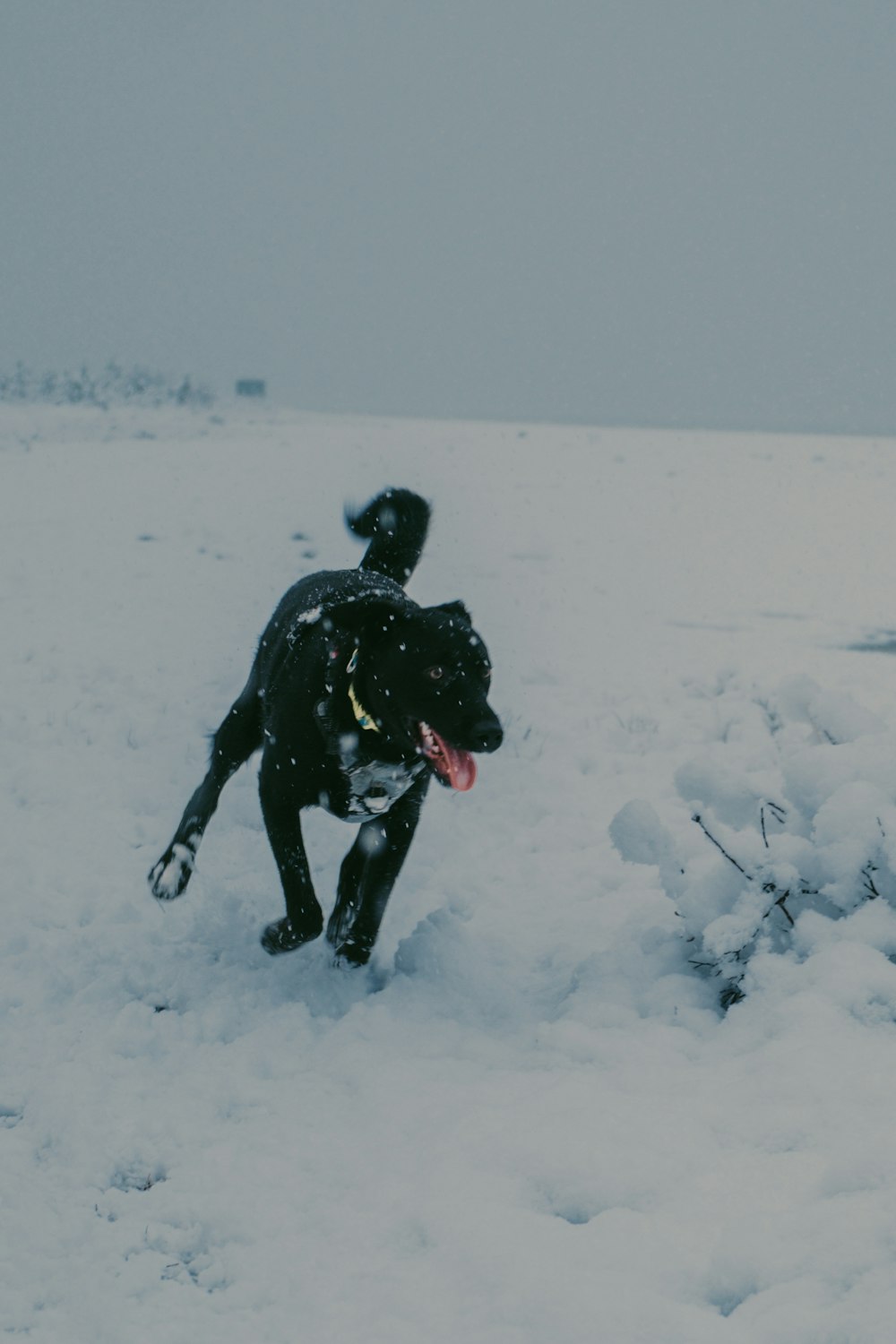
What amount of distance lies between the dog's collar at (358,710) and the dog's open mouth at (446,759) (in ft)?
0.51

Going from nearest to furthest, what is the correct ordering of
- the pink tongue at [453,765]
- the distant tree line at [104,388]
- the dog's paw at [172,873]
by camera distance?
the pink tongue at [453,765], the dog's paw at [172,873], the distant tree line at [104,388]

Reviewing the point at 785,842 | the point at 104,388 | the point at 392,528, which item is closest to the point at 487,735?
the point at 785,842

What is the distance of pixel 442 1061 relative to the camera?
3002 millimetres

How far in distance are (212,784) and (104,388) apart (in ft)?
94.9

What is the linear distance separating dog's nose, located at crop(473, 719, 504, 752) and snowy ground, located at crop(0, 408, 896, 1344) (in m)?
0.75

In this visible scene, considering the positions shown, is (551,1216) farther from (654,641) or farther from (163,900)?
(654,641)

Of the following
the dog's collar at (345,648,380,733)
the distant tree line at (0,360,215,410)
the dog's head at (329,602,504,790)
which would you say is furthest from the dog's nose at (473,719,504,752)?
the distant tree line at (0,360,215,410)

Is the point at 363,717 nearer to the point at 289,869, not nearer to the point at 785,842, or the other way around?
the point at 289,869

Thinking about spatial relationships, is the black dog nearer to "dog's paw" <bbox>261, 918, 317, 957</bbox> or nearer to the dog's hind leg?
"dog's paw" <bbox>261, 918, 317, 957</bbox>

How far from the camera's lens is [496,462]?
19406 mm

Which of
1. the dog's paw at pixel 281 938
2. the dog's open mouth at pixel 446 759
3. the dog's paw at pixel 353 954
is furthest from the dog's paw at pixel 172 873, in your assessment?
the dog's open mouth at pixel 446 759

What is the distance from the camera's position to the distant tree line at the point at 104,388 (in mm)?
29547

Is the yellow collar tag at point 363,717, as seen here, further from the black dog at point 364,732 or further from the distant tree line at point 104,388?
the distant tree line at point 104,388

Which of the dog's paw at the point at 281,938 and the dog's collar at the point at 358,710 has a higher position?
the dog's collar at the point at 358,710
